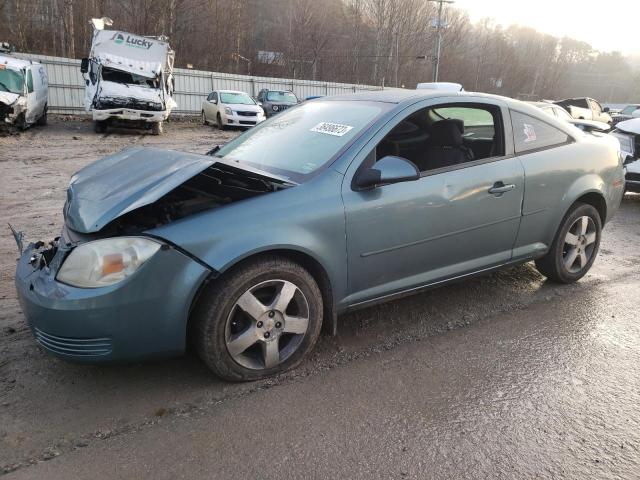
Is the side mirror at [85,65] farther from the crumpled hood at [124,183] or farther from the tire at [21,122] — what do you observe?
the crumpled hood at [124,183]

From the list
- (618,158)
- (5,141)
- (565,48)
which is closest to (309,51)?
(5,141)

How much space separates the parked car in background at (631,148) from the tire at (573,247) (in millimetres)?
4709

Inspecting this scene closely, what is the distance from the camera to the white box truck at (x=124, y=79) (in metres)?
16.4

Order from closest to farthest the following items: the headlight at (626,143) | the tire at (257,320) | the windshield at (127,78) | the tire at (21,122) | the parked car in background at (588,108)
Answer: the tire at (257,320) → the headlight at (626,143) → the tire at (21,122) → the windshield at (127,78) → the parked car in background at (588,108)

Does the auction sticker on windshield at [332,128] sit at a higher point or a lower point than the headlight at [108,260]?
higher

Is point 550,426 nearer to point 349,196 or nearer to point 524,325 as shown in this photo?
point 524,325

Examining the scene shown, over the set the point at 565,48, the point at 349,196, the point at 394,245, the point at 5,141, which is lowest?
the point at 5,141

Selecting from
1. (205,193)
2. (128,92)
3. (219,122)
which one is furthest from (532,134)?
(219,122)

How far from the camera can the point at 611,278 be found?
189 inches

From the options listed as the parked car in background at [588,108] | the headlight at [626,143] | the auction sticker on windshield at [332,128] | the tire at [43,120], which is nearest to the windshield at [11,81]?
the tire at [43,120]

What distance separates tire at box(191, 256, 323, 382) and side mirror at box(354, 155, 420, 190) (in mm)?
649

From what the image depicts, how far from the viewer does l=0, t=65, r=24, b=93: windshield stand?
14320mm

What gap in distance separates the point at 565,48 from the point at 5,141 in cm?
9352

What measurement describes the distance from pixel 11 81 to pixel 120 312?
15210 millimetres
